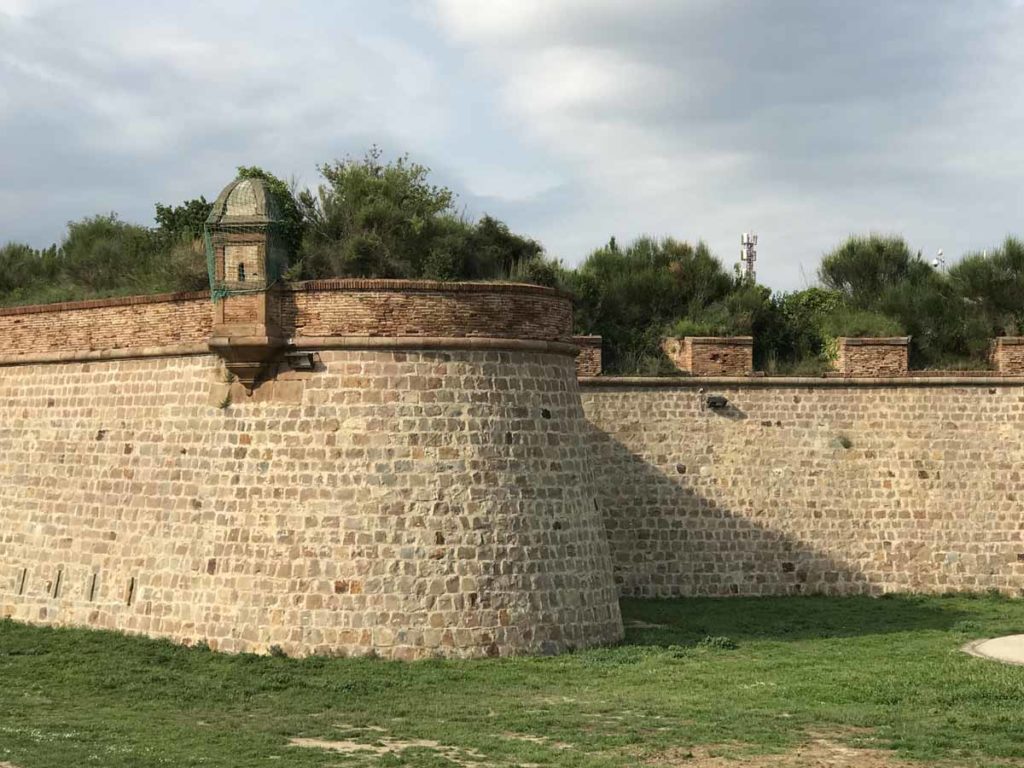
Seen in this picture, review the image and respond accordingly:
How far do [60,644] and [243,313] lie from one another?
4.51m

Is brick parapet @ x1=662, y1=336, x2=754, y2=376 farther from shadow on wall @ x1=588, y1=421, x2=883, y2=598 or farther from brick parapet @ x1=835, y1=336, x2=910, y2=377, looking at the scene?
shadow on wall @ x1=588, y1=421, x2=883, y2=598

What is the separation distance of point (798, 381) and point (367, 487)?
9.25m

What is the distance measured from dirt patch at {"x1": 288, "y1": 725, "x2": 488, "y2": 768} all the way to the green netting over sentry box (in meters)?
5.97

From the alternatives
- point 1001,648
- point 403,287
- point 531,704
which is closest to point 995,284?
point 1001,648

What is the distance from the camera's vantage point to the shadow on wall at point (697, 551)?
2178cm

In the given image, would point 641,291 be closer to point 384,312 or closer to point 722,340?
point 722,340

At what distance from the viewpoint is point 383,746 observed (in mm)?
11594

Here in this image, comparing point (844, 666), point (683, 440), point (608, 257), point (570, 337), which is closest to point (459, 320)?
point (570, 337)

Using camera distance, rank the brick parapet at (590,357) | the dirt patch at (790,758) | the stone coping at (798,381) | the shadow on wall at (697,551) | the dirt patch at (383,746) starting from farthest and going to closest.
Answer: the brick parapet at (590,357)
the stone coping at (798,381)
the shadow on wall at (697,551)
the dirt patch at (383,746)
the dirt patch at (790,758)

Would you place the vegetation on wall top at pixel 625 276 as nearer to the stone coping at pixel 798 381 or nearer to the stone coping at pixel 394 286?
the stone coping at pixel 798 381

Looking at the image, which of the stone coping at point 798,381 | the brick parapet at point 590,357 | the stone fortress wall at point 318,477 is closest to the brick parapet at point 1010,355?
the stone coping at point 798,381

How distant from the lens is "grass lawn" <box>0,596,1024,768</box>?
36.9 feet

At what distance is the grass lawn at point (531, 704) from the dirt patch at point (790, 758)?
32mm

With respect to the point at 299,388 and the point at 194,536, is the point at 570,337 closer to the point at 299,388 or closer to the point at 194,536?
the point at 299,388
